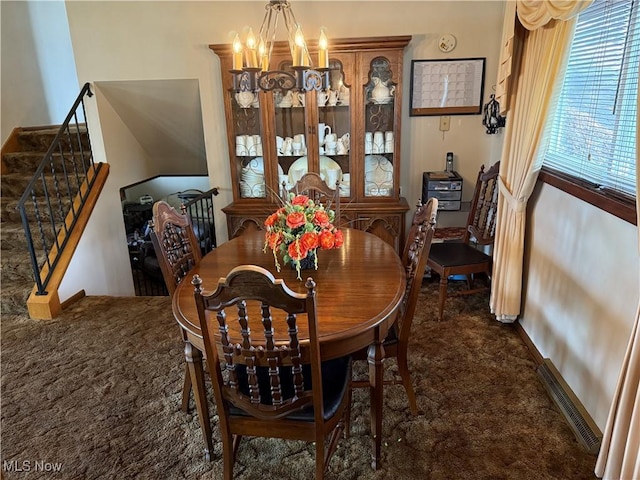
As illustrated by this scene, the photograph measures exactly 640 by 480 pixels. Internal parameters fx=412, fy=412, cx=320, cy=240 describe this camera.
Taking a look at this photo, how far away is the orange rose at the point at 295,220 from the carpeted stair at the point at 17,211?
8.28ft

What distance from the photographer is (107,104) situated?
3.79m

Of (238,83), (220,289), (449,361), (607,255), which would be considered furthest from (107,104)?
(607,255)

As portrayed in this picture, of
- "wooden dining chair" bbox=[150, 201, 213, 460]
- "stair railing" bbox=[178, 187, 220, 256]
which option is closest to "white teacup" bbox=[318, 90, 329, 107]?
"stair railing" bbox=[178, 187, 220, 256]

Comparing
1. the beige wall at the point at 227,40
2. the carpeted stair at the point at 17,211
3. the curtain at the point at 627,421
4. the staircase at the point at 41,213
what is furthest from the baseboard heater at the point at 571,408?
the carpeted stair at the point at 17,211

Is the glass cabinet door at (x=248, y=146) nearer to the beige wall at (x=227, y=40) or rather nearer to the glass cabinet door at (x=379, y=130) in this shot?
the beige wall at (x=227, y=40)

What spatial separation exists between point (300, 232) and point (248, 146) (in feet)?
6.17

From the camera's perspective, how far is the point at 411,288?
188 centimetres

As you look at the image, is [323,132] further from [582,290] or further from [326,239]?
[582,290]

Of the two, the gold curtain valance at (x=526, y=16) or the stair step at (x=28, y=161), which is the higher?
the gold curtain valance at (x=526, y=16)

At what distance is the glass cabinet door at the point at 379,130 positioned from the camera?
327cm

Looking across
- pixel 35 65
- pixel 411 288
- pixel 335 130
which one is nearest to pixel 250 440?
pixel 411 288

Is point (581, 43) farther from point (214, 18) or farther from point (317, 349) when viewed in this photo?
point (214, 18)

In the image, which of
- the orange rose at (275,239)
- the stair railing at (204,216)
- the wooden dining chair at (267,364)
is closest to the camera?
the wooden dining chair at (267,364)

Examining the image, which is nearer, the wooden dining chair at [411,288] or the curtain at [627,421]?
the curtain at [627,421]
